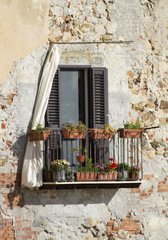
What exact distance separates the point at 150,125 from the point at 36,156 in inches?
90.4

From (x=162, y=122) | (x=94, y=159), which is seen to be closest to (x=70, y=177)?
(x=94, y=159)

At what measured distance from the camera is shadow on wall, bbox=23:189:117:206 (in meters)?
10.9

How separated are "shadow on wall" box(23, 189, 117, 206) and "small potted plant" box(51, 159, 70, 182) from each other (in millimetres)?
348

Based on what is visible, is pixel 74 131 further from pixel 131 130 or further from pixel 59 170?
pixel 131 130

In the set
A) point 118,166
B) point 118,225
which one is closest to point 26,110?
point 118,166

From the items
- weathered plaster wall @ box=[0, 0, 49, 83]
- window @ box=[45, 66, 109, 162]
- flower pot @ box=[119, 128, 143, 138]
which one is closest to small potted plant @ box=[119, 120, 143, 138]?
flower pot @ box=[119, 128, 143, 138]

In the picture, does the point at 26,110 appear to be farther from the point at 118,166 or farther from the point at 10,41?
the point at 118,166

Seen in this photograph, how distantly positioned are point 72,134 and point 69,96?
1.07 metres

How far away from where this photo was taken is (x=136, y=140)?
11.6 meters

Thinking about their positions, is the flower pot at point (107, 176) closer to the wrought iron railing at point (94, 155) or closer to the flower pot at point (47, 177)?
the wrought iron railing at point (94, 155)

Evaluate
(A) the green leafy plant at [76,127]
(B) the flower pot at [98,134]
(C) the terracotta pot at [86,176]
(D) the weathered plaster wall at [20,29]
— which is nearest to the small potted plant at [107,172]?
(C) the terracotta pot at [86,176]

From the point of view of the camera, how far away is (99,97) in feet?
37.3

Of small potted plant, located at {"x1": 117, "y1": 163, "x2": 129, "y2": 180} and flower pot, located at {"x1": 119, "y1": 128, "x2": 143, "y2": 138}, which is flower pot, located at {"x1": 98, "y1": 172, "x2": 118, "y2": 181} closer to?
small potted plant, located at {"x1": 117, "y1": 163, "x2": 129, "y2": 180}

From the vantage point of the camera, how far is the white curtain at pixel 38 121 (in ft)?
34.9
